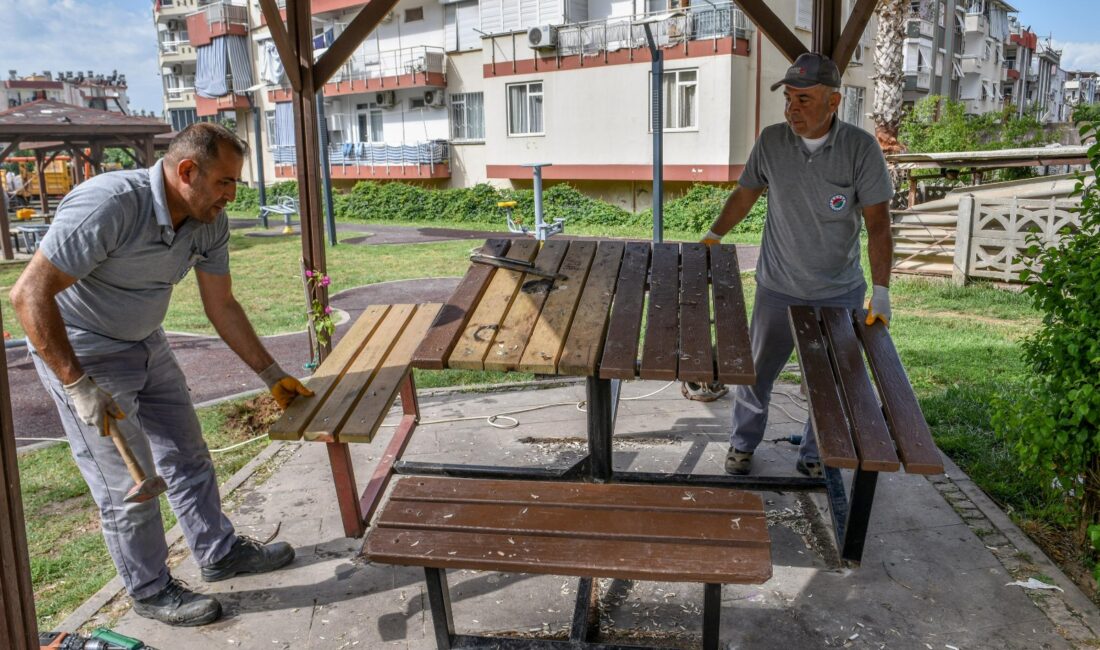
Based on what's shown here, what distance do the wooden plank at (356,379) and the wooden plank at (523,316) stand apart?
2.39ft

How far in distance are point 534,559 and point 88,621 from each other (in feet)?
6.33

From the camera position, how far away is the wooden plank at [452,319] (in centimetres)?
291

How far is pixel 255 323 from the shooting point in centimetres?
910

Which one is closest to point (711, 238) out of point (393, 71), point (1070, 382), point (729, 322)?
point (729, 322)

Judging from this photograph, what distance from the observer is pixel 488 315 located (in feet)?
10.7

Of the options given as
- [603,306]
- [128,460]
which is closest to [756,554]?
[603,306]

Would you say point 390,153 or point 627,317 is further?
point 390,153

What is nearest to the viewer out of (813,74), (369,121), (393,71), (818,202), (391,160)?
(813,74)

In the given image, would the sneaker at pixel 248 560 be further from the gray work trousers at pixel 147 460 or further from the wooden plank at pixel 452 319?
the wooden plank at pixel 452 319

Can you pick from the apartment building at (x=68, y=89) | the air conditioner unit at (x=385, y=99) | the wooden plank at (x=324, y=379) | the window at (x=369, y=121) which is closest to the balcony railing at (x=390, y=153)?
the window at (x=369, y=121)

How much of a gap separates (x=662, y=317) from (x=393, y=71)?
1075 inches

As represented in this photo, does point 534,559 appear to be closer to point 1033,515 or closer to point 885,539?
point 885,539

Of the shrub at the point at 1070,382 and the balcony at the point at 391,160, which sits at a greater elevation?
the balcony at the point at 391,160

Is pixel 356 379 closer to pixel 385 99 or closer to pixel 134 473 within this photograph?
pixel 134 473
